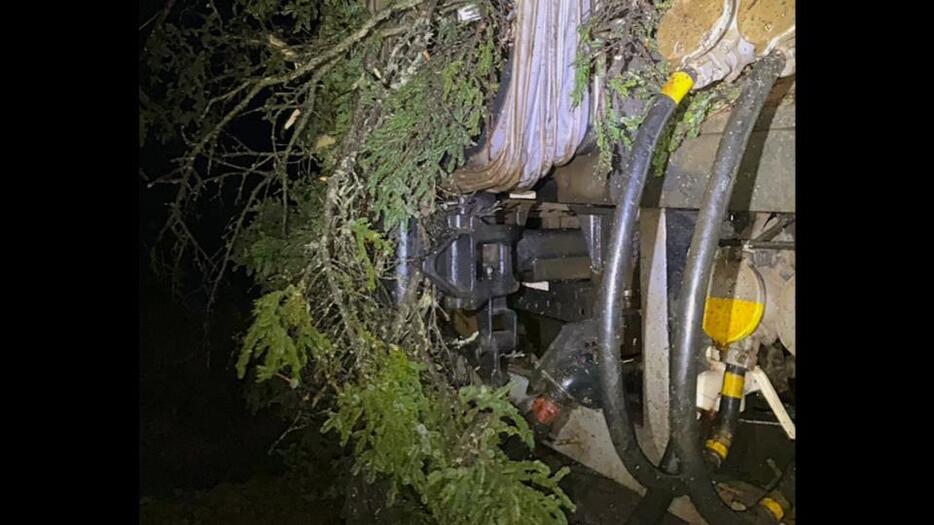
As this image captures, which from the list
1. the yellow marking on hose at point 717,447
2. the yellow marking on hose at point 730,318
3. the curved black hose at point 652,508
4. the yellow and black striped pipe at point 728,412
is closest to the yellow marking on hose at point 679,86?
the yellow marking on hose at point 730,318

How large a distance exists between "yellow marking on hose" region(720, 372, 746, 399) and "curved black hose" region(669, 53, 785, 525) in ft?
1.46

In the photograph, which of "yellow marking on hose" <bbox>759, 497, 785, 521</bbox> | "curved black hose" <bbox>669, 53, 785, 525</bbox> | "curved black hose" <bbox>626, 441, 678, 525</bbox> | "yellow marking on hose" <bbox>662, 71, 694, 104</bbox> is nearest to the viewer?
"curved black hose" <bbox>669, 53, 785, 525</bbox>

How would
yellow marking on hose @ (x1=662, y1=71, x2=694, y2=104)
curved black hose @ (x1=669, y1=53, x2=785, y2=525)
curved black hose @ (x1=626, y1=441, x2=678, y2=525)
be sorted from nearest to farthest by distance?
1. curved black hose @ (x1=669, y1=53, x2=785, y2=525)
2. yellow marking on hose @ (x1=662, y1=71, x2=694, y2=104)
3. curved black hose @ (x1=626, y1=441, x2=678, y2=525)

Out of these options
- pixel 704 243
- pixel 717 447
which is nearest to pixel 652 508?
pixel 717 447

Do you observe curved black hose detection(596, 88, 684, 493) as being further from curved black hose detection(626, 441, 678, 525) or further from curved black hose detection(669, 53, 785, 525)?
curved black hose detection(626, 441, 678, 525)

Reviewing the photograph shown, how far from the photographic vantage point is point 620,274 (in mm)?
1267

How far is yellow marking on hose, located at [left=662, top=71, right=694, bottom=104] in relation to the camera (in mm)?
1244

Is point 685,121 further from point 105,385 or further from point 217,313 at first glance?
point 217,313

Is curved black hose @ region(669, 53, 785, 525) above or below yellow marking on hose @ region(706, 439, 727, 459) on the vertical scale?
above

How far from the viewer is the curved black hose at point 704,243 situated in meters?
1.14

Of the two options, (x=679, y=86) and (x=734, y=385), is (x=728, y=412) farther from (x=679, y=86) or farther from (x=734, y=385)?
(x=679, y=86)

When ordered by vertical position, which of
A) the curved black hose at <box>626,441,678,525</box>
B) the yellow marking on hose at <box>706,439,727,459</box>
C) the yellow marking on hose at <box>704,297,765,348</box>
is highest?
the yellow marking on hose at <box>704,297,765,348</box>

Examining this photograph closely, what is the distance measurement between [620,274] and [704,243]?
0.18m

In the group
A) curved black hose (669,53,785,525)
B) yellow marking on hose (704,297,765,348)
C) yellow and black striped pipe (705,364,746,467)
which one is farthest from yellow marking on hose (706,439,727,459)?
curved black hose (669,53,785,525)
